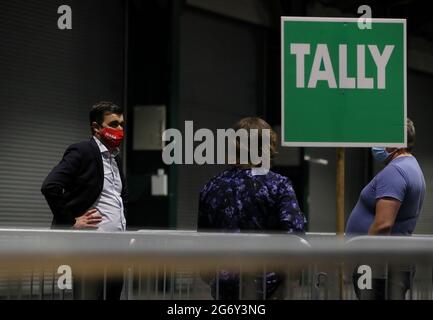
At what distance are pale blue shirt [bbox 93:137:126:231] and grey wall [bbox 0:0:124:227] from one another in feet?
11.8

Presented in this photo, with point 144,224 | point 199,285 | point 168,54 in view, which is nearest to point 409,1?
point 168,54

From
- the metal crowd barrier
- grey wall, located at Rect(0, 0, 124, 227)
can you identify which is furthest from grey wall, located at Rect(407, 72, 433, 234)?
the metal crowd barrier

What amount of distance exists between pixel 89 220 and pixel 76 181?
0.29m

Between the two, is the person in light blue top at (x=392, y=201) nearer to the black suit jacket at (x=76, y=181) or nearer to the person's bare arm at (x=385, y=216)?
the person's bare arm at (x=385, y=216)

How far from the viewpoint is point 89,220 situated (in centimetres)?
584

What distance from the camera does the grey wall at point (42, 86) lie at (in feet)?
31.3

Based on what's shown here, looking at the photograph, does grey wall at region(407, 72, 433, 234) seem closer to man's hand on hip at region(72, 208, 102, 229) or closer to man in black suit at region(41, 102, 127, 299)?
man in black suit at region(41, 102, 127, 299)

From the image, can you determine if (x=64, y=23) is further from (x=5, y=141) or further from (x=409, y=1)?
(x=409, y=1)

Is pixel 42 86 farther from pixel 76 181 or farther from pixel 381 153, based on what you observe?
pixel 381 153

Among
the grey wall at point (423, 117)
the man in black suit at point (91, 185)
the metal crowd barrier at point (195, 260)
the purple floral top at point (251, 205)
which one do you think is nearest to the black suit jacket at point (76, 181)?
the man in black suit at point (91, 185)

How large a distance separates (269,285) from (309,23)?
10.5 feet

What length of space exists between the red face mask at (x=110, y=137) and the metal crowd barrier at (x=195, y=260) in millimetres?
2546

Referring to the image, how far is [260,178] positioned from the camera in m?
4.96

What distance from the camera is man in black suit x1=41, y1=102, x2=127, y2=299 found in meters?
5.88
